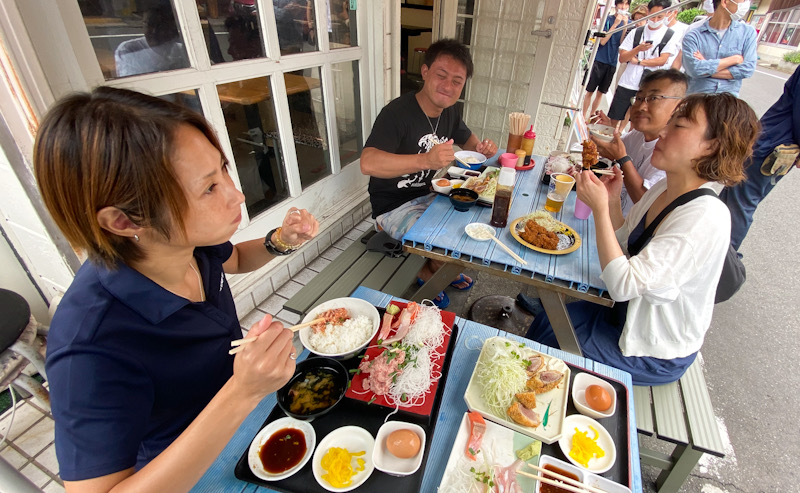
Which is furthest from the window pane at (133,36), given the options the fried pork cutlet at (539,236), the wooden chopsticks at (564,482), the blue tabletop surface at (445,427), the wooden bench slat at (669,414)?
the wooden bench slat at (669,414)

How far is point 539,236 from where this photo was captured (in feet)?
7.61

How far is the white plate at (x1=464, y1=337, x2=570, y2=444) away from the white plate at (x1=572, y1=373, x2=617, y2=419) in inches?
2.1

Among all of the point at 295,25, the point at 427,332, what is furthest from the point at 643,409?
the point at 295,25

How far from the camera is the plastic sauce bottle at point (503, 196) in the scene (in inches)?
91.8

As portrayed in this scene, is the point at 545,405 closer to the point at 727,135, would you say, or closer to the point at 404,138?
the point at 727,135

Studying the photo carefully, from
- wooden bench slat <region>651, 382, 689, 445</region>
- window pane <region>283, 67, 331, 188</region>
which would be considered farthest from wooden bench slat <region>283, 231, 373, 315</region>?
wooden bench slat <region>651, 382, 689, 445</region>

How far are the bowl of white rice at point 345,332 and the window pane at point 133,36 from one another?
1889 mm

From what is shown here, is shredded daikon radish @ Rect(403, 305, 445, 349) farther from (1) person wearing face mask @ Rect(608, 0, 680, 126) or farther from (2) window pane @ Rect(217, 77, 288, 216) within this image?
(1) person wearing face mask @ Rect(608, 0, 680, 126)

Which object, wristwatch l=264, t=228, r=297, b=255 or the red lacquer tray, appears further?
wristwatch l=264, t=228, r=297, b=255

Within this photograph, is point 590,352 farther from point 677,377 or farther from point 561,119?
point 561,119

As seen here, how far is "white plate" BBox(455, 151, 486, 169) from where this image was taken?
3.45 meters

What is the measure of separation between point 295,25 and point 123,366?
3143 mm

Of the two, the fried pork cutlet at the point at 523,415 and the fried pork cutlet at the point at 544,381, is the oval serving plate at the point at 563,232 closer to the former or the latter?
the fried pork cutlet at the point at 544,381

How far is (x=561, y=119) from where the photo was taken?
17.4ft
